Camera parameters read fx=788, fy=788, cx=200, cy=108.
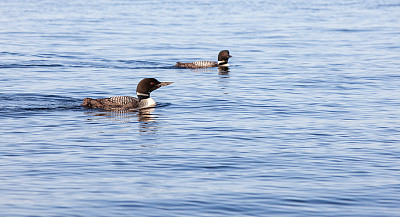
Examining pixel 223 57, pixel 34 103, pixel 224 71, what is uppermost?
pixel 223 57

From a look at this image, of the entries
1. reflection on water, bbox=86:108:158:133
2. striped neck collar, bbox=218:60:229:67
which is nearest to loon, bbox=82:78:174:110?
reflection on water, bbox=86:108:158:133

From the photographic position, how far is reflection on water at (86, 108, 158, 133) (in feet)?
66.5

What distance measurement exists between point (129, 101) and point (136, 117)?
4.04 feet

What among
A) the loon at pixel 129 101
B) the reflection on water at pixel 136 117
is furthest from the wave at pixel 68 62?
the reflection on water at pixel 136 117

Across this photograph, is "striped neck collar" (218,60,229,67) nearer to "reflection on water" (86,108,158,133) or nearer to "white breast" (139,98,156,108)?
"white breast" (139,98,156,108)

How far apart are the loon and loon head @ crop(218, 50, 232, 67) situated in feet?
35.6

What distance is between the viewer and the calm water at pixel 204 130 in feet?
43.8

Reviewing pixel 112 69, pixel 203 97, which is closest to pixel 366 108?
pixel 203 97

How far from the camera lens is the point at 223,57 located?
34.6 metres

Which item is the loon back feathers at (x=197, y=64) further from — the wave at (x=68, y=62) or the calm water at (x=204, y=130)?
the wave at (x=68, y=62)

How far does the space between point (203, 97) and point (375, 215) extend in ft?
44.1

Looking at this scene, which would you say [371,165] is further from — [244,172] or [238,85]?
[238,85]

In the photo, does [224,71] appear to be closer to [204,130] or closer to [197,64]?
[197,64]

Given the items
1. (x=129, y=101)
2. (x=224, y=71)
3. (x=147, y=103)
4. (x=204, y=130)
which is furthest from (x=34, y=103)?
(x=224, y=71)
